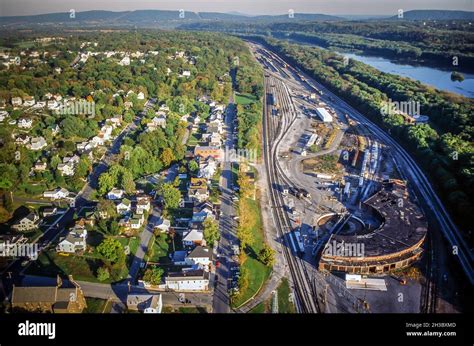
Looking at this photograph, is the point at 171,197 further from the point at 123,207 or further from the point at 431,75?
the point at 431,75

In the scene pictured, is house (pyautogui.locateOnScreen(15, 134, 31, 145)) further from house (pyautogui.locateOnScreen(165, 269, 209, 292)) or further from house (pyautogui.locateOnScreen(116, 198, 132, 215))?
house (pyautogui.locateOnScreen(165, 269, 209, 292))

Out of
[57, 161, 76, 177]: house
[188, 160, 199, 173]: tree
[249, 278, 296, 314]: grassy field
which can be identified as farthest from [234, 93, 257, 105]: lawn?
[249, 278, 296, 314]: grassy field

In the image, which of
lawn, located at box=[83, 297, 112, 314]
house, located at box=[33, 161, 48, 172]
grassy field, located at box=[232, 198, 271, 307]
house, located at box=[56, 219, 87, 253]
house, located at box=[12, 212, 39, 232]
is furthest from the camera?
house, located at box=[33, 161, 48, 172]

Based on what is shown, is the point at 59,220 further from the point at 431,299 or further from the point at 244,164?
the point at 431,299

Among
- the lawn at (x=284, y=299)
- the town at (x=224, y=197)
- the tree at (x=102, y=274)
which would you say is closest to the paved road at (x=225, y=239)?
the town at (x=224, y=197)

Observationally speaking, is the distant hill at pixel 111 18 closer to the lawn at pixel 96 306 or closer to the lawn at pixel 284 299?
the lawn at pixel 96 306

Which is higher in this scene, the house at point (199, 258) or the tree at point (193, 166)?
the tree at point (193, 166)
